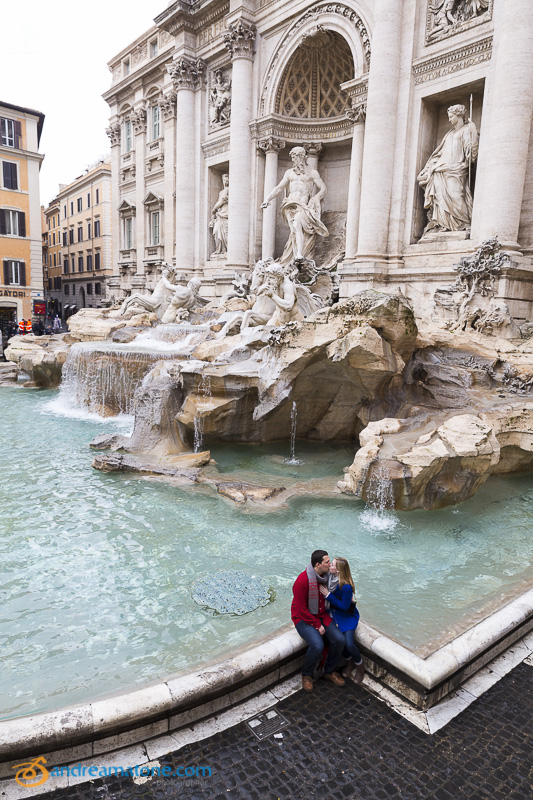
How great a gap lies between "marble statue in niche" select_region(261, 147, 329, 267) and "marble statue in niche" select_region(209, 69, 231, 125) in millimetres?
5262

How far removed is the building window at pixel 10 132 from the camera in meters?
28.2

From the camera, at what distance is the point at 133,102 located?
84.5 feet

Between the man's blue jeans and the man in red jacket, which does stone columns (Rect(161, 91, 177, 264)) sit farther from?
the man's blue jeans

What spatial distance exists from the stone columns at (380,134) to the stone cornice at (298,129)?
3.90 meters

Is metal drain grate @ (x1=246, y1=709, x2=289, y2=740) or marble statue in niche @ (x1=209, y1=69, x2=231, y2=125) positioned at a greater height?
marble statue in niche @ (x1=209, y1=69, x2=231, y2=125)

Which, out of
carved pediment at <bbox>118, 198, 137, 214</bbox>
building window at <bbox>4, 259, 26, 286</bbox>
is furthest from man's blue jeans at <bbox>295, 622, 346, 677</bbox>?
building window at <bbox>4, 259, 26, 286</bbox>

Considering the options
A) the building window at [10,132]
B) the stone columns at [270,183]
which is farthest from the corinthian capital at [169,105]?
the building window at [10,132]

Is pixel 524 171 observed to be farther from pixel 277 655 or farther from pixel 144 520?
pixel 277 655

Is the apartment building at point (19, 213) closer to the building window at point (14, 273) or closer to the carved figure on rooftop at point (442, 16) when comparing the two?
the building window at point (14, 273)

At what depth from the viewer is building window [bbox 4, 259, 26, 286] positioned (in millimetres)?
28781

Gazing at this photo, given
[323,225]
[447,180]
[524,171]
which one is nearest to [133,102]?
[323,225]

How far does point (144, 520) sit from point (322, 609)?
9.87 feet

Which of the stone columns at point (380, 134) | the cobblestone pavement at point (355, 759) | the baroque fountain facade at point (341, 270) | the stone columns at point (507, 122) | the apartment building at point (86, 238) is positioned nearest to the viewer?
the cobblestone pavement at point (355, 759)

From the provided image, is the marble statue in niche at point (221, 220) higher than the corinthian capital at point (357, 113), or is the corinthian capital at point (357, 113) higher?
the corinthian capital at point (357, 113)
